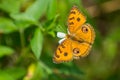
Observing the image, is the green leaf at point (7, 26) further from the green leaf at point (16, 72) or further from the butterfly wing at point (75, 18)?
the butterfly wing at point (75, 18)

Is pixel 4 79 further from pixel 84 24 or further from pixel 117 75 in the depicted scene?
pixel 117 75

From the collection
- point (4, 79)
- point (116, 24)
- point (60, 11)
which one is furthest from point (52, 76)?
point (116, 24)

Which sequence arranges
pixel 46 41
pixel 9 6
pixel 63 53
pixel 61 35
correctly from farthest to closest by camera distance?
pixel 46 41, pixel 9 6, pixel 61 35, pixel 63 53

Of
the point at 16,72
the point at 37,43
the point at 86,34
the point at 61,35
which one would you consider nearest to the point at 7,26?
the point at 16,72

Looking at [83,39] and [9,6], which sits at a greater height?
[9,6]

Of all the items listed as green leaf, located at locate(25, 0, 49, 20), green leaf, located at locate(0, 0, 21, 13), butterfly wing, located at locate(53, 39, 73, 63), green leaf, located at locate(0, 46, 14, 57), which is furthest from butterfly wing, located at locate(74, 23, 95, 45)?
green leaf, located at locate(0, 0, 21, 13)

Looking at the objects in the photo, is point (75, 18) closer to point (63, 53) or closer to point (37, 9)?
point (63, 53)

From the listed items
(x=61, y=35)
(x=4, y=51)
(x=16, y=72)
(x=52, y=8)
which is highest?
(x=52, y=8)

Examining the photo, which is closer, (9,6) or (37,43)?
(37,43)
